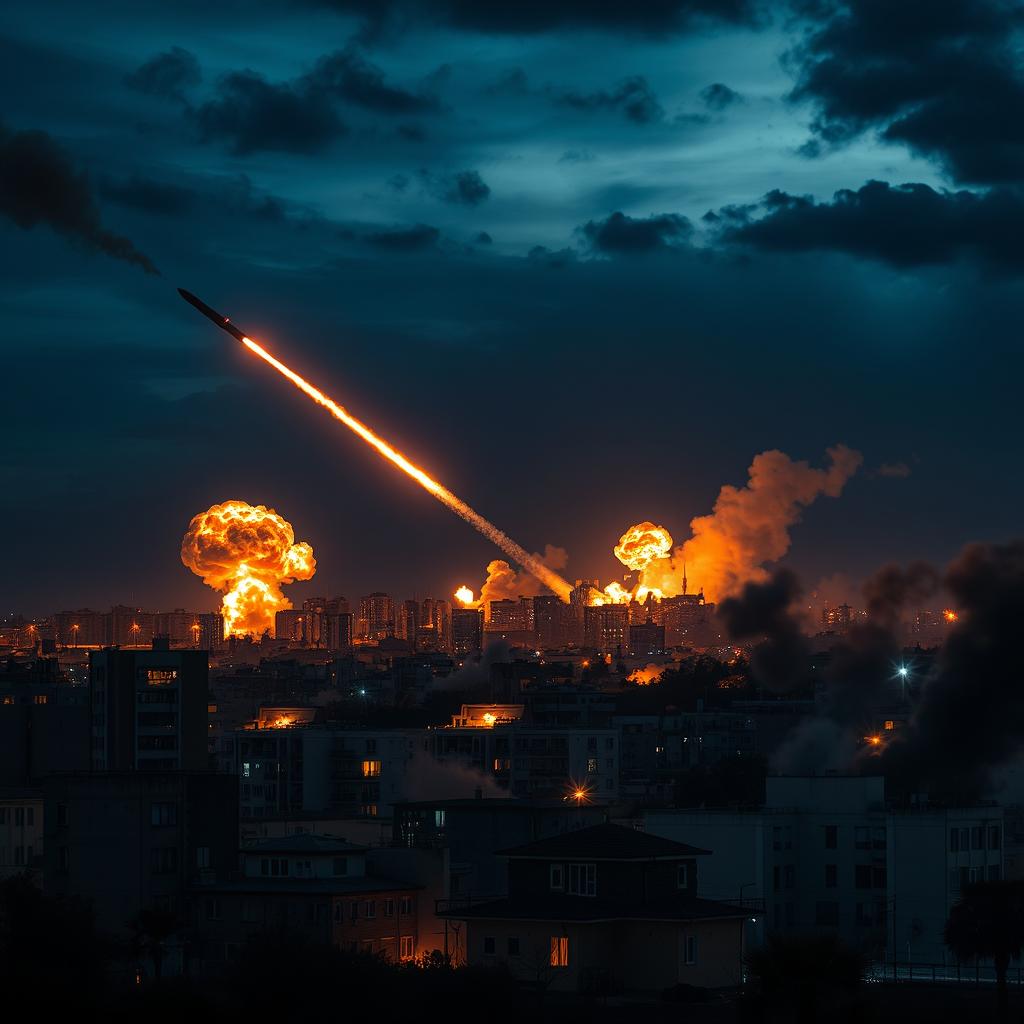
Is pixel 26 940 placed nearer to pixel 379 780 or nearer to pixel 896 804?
pixel 896 804

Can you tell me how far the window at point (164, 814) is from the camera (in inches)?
2657

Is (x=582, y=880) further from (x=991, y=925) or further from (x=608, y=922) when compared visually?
(x=991, y=925)

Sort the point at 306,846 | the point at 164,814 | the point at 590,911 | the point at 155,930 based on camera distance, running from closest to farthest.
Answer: the point at 155,930 → the point at 590,911 → the point at 306,846 → the point at 164,814

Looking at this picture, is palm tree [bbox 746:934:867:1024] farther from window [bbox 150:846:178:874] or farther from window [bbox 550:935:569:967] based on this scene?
window [bbox 150:846:178:874]

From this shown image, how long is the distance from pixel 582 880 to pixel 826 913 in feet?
56.0

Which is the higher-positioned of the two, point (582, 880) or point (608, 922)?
point (582, 880)

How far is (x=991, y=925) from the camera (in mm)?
62656

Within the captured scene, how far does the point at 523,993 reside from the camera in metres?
56.9

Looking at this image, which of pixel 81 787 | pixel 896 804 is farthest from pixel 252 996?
pixel 896 804

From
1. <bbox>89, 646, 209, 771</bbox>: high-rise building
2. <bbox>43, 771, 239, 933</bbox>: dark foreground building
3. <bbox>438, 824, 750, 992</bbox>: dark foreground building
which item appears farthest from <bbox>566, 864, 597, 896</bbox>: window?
<bbox>89, 646, 209, 771</bbox>: high-rise building

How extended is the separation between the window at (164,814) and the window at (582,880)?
→ 34.6 feet

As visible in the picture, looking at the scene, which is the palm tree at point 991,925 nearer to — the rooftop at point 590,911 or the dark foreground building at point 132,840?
the rooftop at point 590,911

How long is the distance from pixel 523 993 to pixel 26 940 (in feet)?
36.4

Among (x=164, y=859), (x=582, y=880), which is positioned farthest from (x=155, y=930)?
A: (x=582, y=880)
